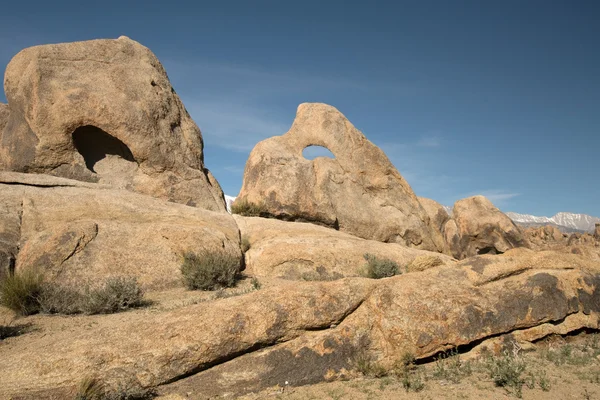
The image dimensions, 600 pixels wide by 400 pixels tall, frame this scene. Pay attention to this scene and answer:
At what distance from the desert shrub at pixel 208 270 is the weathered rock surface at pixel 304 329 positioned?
2143 mm

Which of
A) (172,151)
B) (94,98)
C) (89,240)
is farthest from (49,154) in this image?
(89,240)

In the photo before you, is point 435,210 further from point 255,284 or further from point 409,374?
point 409,374

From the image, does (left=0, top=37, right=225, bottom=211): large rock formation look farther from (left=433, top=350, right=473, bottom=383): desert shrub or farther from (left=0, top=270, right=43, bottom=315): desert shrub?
(left=433, top=350, right=473, bottom=383): desert shrub

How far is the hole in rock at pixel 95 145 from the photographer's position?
1504cm

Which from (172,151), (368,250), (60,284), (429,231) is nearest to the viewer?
(60,284)

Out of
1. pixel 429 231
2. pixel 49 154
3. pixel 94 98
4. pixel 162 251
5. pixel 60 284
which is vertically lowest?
pixel 60 284

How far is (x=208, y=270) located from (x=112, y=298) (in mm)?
2201

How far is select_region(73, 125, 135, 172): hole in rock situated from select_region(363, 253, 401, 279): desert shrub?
8.92 metres

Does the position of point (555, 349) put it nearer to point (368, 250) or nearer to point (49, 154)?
point (368, 250)

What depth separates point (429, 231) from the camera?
19953 mm

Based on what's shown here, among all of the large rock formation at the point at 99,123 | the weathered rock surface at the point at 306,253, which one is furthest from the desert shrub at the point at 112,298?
the large rock formation at the point at 99,123

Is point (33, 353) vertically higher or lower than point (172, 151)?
lower

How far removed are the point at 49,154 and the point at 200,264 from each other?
7342 millimetres

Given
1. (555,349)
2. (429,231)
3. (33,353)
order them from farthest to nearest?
1. (429,231)
2. (555,349)
3. (33,353)
